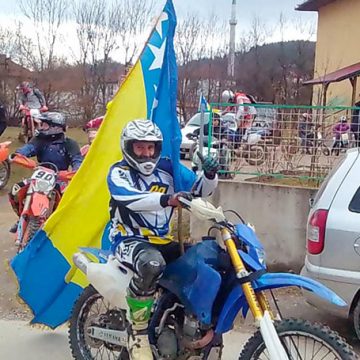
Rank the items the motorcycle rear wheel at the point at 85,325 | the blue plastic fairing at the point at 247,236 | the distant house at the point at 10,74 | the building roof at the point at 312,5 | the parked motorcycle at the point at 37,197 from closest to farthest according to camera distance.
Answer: the blue plastic fairing at the point at 247,236 → the motorcycle rear wheel at the point at 85,325 → the parked motorcycle at the point at 37,197 → the distant house at the point at 10,74 → the building roof at the point at 312,5

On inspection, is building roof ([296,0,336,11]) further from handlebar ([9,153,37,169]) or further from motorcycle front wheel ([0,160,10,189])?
handlebar ([9,153,37,169])

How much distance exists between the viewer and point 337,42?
27.6 meters

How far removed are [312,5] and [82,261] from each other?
→ 2789 centimetres

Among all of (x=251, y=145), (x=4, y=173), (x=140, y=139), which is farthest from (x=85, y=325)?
(x=4, y=173)

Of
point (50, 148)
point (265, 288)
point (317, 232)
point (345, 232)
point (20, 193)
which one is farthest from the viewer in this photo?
point (50, 148)

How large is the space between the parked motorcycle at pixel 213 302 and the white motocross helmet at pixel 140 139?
0.57 meters

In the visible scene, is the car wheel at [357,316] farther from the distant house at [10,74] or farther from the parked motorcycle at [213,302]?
the distant house at [10,74]

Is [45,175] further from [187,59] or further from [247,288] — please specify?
[187,59]

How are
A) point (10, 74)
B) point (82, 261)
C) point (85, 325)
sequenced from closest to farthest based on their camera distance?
point (82, 261) → point (85, 325) → point (10, 74)

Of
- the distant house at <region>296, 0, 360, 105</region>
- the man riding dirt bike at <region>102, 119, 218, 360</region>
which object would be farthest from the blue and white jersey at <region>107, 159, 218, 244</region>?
the distant house at <region>296, 0, 360, 105</region>

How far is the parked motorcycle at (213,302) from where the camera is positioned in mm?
3373

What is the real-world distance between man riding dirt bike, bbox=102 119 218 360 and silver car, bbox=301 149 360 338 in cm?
136

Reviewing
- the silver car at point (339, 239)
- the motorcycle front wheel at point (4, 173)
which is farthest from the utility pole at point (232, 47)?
the silver car at point (339, 239)

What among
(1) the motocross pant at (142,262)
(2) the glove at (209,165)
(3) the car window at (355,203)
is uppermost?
(2) the glove at (209,165)
